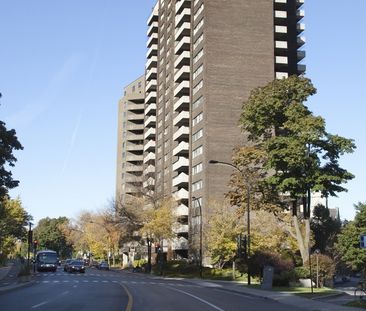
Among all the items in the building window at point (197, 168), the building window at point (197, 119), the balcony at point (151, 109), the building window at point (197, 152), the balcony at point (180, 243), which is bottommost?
the balcony at point (180, 243)

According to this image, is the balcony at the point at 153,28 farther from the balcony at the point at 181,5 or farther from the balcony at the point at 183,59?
the balcony at the point at 183,59

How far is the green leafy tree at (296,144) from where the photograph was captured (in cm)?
4500

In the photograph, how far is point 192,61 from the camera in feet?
312

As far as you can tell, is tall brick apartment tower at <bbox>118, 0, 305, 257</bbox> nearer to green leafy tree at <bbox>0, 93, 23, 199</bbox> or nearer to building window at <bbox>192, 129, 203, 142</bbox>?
building window at <bbox>192, 129, 203, 142</bbox>

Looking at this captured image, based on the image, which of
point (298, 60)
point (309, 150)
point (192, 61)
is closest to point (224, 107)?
point (192, 61)

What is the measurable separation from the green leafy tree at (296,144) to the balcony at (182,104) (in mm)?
43858

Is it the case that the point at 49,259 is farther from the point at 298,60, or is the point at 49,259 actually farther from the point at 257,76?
the point at 298,60

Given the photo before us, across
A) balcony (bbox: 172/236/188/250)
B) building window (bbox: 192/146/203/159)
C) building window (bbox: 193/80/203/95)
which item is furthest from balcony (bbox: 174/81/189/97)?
balcony (bbox: 172/236/188/250)

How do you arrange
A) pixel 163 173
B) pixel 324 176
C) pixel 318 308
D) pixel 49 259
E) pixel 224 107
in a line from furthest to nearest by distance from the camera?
pixel 163 173, pixel 224 107, pixel 49 259, pixel 324 176, pixel 318 308

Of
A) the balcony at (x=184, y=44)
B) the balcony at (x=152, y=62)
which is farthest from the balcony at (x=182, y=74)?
the balcony at (x=152, y=62)

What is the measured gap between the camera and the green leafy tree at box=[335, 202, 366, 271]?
62.9 m

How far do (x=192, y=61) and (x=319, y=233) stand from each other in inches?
1423

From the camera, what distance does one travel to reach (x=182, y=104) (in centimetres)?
9438

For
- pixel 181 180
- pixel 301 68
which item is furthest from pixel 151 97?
pixel 301 68
